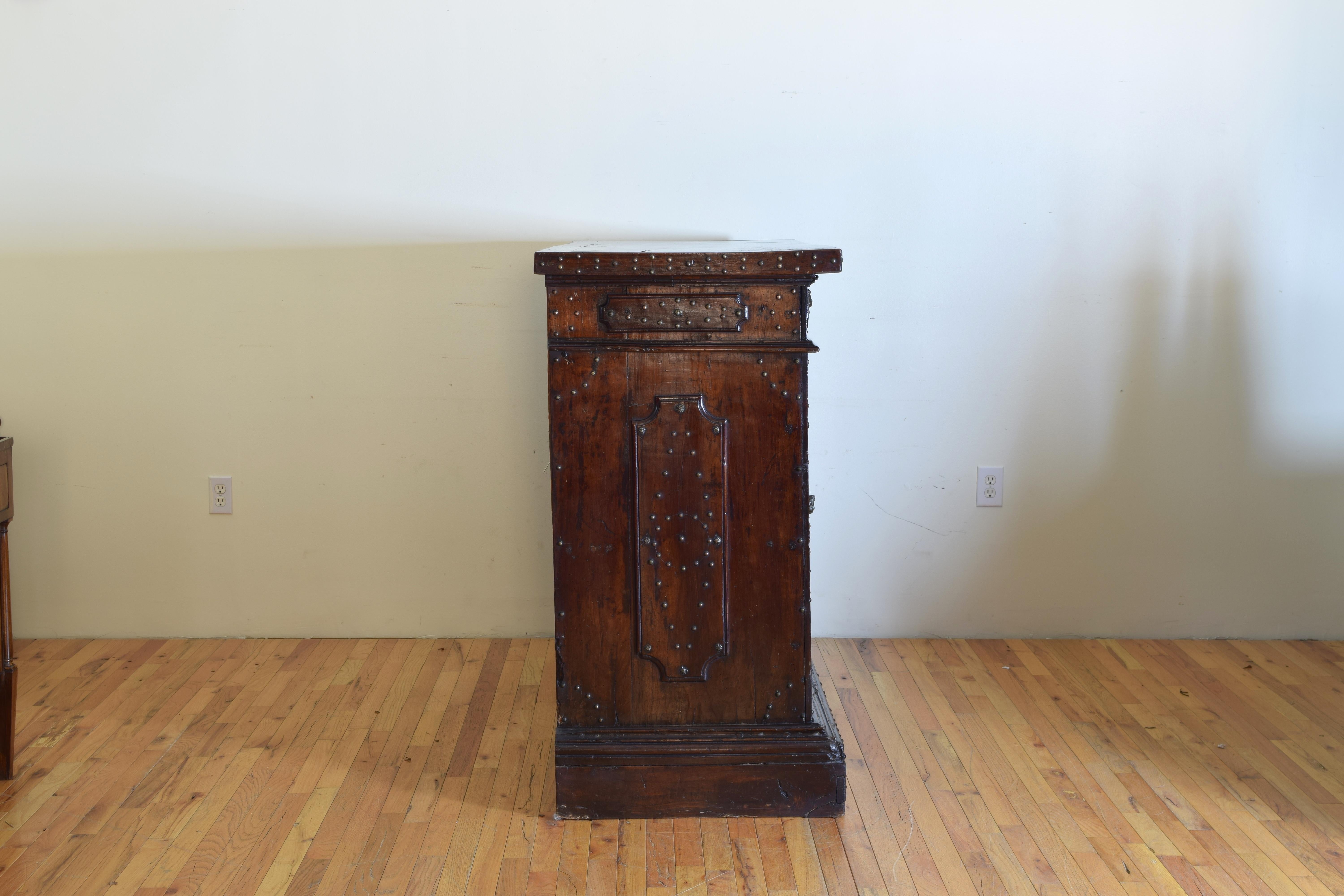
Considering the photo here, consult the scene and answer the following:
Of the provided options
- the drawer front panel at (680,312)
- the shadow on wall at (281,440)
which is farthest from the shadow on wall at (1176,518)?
the shadow on wall at (281,440)

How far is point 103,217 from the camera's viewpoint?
92.9 inches

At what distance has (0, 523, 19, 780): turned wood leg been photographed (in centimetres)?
179

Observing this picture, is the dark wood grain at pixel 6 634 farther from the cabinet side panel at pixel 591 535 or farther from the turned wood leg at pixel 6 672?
the cabinet side panel at pixel 591 535

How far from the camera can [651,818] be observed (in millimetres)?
1731

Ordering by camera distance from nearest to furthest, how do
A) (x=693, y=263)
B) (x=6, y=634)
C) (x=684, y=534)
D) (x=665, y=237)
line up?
1. (x=693, y=263)
2. (x=684, y=534)
3. (x=6, y=634)
4. (x=665, y=237)

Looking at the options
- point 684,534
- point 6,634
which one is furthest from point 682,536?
point 6,634

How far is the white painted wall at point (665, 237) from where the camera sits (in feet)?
7.50

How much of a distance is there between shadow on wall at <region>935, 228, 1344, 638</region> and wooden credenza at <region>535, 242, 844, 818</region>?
0.94 meters

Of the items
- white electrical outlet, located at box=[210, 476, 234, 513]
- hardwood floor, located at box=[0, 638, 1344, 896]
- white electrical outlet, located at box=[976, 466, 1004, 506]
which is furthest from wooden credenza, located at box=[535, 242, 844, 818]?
white electrical outlet, located at box=[210, 476, 234, 513]

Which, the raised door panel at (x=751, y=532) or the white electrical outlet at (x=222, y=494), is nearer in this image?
the raised door panel at (x=751, y=532)

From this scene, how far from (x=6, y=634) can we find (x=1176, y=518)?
2408 millimetres

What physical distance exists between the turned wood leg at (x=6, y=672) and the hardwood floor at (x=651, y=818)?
51mm

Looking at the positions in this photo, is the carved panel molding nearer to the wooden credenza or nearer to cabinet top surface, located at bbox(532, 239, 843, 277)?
the wooden credenza

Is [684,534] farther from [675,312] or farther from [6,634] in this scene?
[6,634]
